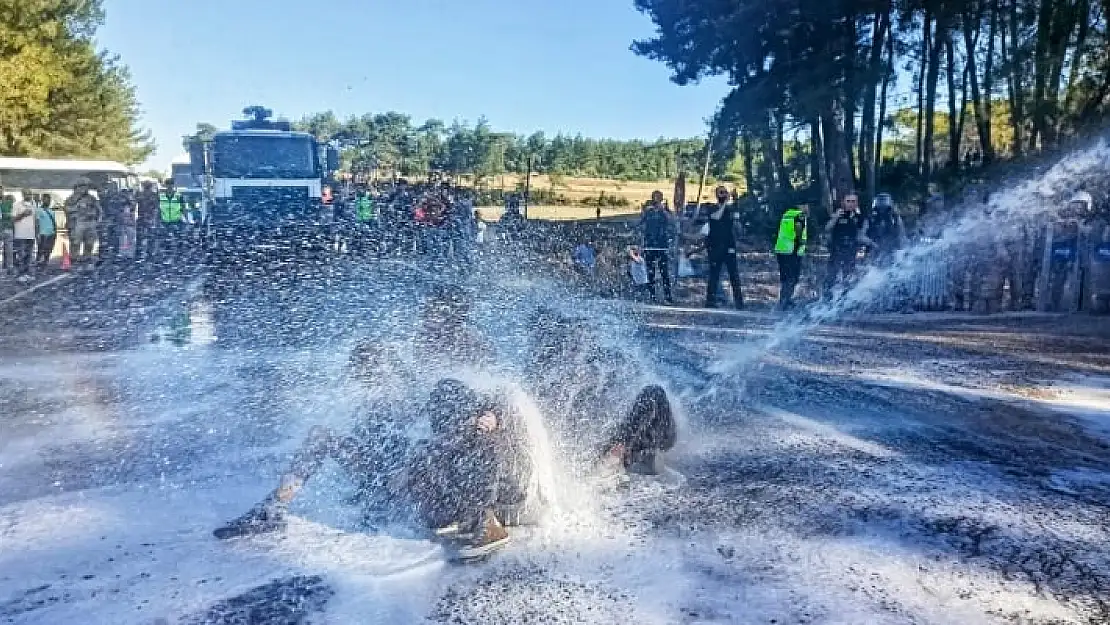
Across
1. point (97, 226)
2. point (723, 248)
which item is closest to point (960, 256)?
point (723, 248)

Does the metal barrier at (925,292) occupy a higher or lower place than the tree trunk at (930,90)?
lower

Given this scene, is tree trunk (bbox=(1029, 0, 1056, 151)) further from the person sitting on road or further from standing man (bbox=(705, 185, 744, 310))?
the person sitting on road

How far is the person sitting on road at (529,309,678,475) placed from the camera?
17.8 feet

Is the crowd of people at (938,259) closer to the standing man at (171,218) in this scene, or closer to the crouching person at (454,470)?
the crouching person at (454,470)

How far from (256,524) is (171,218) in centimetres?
1908

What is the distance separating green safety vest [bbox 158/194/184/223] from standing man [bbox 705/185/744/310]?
539 inches

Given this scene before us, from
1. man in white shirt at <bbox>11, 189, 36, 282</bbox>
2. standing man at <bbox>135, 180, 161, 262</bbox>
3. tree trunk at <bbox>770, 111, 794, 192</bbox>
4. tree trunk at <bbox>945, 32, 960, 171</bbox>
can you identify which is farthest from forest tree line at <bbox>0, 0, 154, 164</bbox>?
tree trunk at <bbox>945, 32, 960, 171</bbox>

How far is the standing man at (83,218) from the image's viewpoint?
1880 centimetres

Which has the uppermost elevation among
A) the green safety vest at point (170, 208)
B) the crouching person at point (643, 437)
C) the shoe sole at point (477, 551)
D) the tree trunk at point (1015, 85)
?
the tree trunk at point (1015, 85)

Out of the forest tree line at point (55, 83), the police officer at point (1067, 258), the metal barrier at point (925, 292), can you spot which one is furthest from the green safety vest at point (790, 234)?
the forest tree line at point (55, 83)

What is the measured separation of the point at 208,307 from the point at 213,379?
539 centimetres

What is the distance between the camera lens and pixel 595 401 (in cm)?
584

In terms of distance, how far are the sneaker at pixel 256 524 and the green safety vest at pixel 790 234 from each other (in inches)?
373

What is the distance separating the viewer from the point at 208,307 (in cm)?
1310
